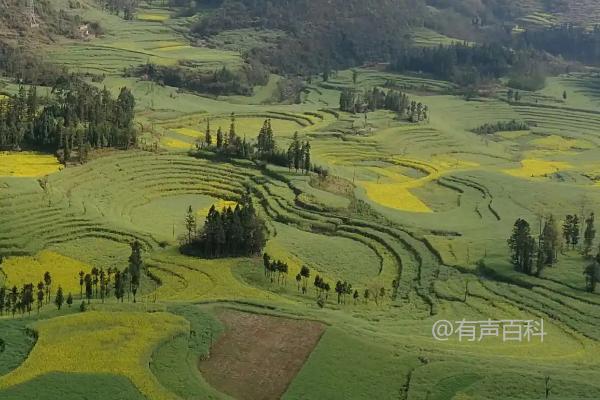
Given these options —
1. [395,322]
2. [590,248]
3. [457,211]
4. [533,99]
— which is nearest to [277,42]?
[533,99]

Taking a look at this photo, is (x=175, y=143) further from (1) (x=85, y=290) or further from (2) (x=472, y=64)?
(2) (x=472, y=64)

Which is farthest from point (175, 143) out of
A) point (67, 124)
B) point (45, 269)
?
point (45, 269)

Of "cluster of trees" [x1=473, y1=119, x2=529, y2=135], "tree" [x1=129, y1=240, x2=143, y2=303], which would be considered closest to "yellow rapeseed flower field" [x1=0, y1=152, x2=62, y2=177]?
"tree" [x1=129, y1=240, x2=143, y2=303]

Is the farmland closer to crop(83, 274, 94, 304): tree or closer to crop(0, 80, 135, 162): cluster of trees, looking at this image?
crop(83, 274, 94, 304): tree

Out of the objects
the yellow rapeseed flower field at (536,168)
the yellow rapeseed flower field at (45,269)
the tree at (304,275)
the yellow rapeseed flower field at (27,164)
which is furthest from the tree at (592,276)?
the yellow rapeseed flower field at (27,164)

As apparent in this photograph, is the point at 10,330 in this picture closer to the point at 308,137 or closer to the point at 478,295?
the point at 478,295

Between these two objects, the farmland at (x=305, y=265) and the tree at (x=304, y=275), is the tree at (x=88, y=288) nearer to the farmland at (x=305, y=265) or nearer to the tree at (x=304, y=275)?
the farmland at (x=305, y=265)
